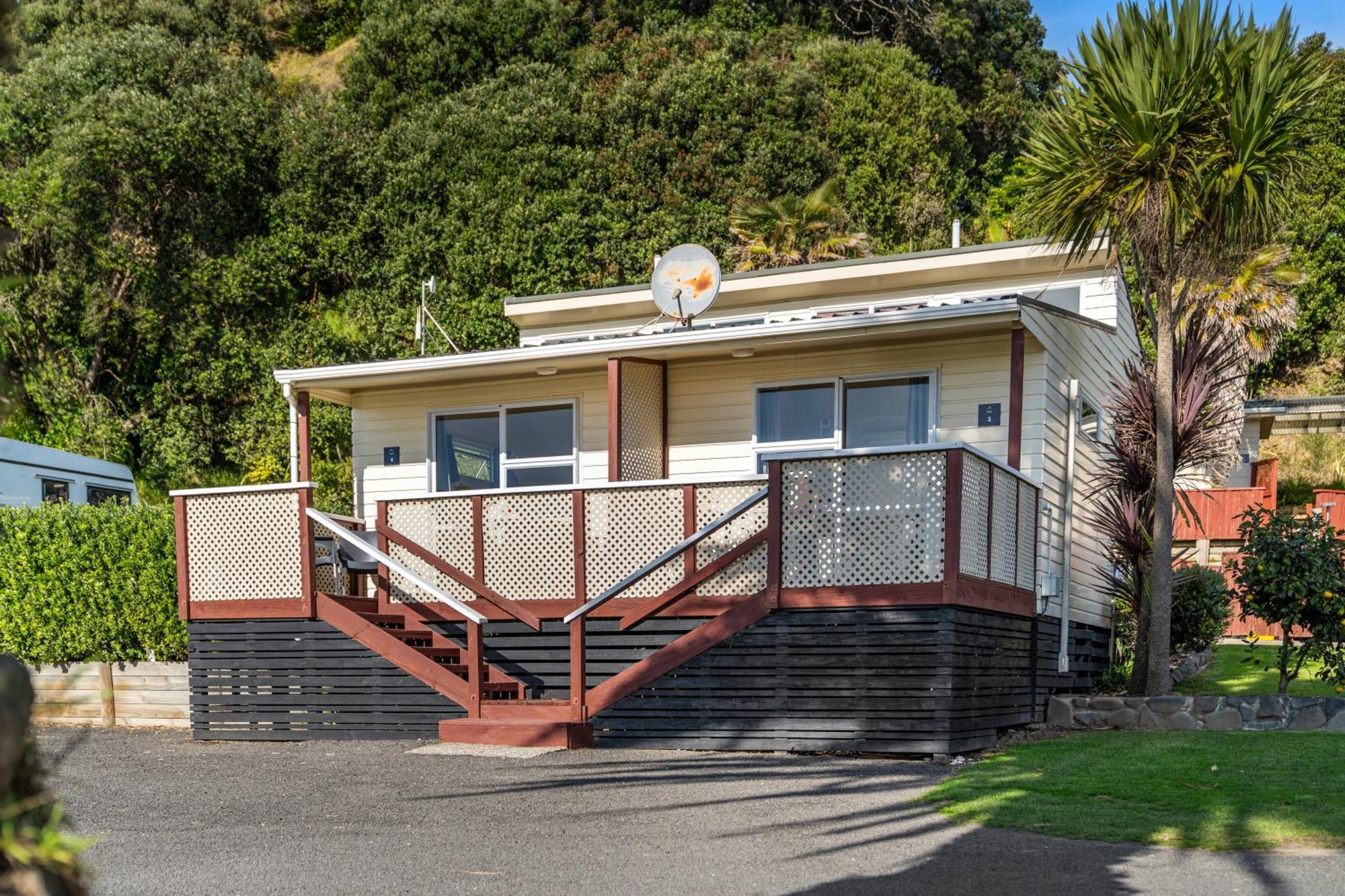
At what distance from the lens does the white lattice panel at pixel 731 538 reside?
35.9 ft

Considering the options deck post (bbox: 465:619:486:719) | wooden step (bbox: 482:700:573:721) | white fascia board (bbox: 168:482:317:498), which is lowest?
wooden step (bbox: 482:700:573:721)

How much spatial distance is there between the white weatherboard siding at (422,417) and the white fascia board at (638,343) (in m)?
0.53

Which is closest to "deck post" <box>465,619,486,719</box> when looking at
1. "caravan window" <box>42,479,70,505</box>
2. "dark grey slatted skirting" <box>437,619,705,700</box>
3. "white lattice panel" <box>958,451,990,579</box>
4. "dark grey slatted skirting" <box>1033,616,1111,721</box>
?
"dark grey slatted skirting" <box>437,619,705,700</box>

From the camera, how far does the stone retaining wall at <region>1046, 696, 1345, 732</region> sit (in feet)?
37.8

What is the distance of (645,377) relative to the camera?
13.5m

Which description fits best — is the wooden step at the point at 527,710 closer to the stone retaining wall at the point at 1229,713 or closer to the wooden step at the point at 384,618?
the wooden step at the point at 384,618

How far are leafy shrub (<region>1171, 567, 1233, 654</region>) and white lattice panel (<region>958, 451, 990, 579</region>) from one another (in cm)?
531

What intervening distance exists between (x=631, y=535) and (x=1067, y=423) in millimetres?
4810

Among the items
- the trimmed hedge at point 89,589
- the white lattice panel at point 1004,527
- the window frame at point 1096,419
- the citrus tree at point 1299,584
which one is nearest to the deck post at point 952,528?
the white lattice panel at point 1004,527

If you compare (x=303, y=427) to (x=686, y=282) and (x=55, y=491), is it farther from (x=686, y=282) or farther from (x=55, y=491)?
(x=55, y=491)

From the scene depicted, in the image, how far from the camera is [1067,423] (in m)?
13.1

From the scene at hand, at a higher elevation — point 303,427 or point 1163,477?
point 303,427

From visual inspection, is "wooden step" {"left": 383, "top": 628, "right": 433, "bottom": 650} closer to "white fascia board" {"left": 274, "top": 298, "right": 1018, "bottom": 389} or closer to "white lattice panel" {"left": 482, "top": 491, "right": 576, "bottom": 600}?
"white lattice panel" {"left": 482, "top": 491, "right": 576, "bottom": 600}

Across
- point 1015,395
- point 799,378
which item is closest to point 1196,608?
point 1015,395
